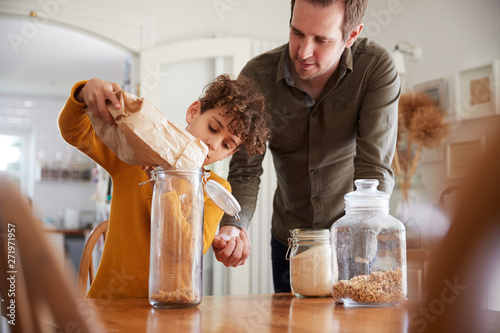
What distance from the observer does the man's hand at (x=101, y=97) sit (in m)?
0.81

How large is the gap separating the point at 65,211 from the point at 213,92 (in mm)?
6216

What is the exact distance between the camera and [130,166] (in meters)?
1.13

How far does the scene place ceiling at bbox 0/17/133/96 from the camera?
5316 millimetres

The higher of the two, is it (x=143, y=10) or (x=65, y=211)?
(x=143, y=10)

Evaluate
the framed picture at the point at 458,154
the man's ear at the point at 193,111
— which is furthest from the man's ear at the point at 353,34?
the framed picture at the point at 458,154

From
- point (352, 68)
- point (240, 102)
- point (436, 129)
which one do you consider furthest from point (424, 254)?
point (240, 102)

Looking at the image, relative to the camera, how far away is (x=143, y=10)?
351 cm

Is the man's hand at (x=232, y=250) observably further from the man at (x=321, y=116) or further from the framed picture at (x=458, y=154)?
the framed picture at (x=458, y=154)

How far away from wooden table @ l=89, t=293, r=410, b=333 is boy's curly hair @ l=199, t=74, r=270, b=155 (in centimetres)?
42

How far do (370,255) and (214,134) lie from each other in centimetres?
46

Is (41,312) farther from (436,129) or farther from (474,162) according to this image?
(436,129)

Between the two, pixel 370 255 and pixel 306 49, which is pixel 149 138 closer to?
pixel 370 255

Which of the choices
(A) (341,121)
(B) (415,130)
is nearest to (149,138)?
(A) (341,121)

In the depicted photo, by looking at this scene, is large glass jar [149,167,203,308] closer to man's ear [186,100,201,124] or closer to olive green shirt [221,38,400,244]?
man's ear [186,100,201,124]
